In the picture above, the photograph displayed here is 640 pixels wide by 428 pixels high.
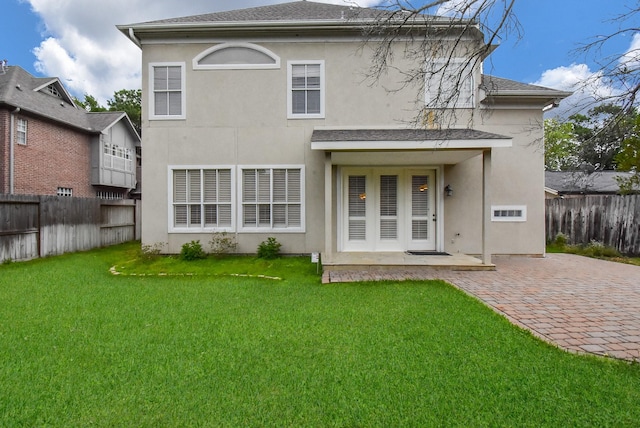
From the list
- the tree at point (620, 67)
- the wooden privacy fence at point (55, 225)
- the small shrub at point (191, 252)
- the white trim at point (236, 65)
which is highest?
the white trim at point (236, 65)

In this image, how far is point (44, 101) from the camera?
1647 centimetres

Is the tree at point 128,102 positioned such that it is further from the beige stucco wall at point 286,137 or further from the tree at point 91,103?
the beige stucco wall at point 286,137

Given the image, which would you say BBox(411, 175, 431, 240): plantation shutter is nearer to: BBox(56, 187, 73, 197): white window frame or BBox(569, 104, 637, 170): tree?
BBox(569, 104, 637, 170): tree

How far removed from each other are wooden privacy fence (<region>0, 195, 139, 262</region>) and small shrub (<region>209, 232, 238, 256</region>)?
4938mm

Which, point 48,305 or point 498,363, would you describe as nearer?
point 498,363

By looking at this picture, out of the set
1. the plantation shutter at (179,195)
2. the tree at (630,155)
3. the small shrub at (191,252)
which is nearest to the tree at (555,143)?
the tree at (630,155)

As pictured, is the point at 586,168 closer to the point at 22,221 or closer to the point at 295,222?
the point at 295,222

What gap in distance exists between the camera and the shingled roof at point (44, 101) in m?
14.5

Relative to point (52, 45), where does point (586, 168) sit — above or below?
below

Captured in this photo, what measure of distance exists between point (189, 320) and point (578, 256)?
10543mm

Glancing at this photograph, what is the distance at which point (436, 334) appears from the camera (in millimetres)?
3889

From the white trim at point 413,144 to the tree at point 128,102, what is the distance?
3398 centimetres

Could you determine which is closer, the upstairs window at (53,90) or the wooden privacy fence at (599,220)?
the wooden privacy fence at (599,220)

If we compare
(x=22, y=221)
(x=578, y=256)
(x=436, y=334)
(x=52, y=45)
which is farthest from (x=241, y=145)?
(x=52, y=45)
